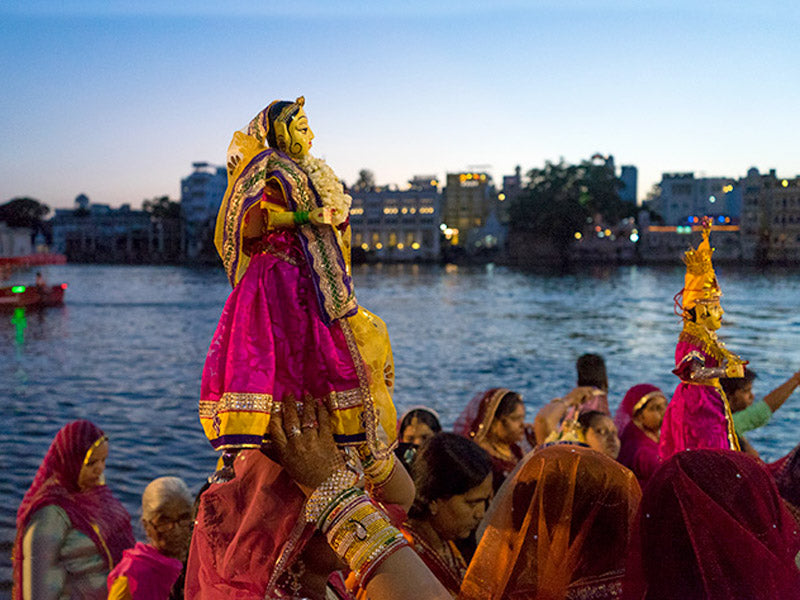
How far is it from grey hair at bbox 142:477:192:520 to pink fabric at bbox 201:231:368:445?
213 cm

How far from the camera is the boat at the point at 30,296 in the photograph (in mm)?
42094

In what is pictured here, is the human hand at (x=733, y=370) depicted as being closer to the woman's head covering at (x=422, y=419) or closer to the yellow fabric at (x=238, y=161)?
the woman's head covering at (x=422, y=419)

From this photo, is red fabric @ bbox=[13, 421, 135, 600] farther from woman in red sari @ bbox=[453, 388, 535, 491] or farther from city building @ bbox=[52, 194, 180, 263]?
city building @ bbox=[52, 194, 180, 263]

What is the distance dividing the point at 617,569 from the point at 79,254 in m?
131

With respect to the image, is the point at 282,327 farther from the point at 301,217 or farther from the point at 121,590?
the point at 121,590

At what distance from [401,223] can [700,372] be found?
102264 millimetres

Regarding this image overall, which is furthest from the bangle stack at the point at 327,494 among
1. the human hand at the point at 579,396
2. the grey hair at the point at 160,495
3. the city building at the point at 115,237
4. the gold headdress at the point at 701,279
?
the city building at the point at 115,237

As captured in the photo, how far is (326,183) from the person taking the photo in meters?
1.79

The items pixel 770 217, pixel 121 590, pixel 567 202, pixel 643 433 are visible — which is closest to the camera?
pixel 121 590

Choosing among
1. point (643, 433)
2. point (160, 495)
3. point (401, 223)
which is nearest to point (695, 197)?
point (401, 223)

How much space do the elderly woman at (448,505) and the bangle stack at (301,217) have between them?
1.28 m

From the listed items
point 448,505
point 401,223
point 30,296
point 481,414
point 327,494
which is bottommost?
point 30,296

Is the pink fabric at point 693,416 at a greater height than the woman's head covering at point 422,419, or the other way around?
the pink fabric at point 693,416

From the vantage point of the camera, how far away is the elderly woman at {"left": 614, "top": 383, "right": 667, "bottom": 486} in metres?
4.79
